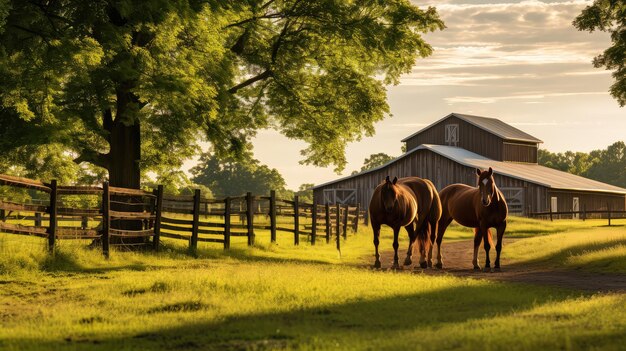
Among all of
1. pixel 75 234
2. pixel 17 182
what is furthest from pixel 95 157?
pixel 17 182

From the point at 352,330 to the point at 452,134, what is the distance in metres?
65.0

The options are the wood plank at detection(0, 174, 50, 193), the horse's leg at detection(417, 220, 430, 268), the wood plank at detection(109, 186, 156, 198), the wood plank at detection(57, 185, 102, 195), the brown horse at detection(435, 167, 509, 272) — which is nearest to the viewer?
the wood plank at detection(0, 174, 50, 193)

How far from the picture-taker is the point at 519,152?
75062 millimetres

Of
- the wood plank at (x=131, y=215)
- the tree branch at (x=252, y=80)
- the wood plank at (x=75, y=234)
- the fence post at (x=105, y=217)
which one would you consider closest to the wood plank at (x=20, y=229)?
the wood plank at (x=75, y=234)

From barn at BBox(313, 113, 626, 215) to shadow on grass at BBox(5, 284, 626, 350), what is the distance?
4564 cm

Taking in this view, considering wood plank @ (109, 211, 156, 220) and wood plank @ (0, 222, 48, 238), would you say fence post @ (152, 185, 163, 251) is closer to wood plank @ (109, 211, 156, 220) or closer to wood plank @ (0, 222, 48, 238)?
wood plank @ (109, 211, 156, 220)

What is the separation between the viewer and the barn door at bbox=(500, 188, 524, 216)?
202 feet

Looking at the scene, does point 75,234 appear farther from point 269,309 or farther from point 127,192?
point 269,309

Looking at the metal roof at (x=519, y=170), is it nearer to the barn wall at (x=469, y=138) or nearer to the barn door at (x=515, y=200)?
the barn wall at (x=469, y=138)

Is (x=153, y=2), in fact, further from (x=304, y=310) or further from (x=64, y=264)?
(x=304, y=310)

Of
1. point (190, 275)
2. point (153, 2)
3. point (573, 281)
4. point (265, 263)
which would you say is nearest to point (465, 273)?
point (573, 281)

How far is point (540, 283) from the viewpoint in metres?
18.4

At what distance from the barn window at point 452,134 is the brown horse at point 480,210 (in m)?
49.1

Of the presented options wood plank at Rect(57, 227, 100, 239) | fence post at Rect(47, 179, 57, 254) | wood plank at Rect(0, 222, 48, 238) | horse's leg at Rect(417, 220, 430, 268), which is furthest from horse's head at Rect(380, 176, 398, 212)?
wood plank at Rect(0, 222, 48, 238)
